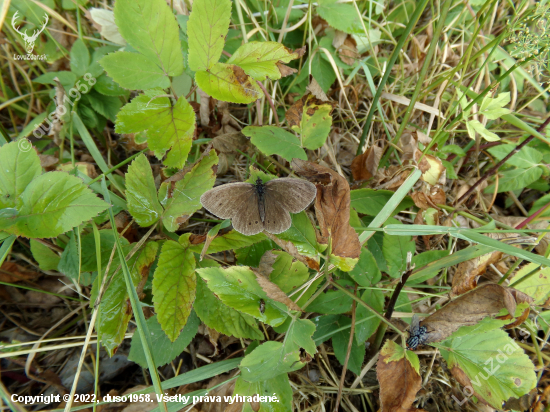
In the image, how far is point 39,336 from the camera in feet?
6.45

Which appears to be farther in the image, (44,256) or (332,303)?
(44,256)

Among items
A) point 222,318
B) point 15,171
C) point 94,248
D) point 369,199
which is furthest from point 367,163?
point 15,171

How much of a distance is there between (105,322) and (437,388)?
5.97ft

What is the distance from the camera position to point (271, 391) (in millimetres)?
1421

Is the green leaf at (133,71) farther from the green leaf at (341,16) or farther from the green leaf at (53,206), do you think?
the green leaf at (341,16)

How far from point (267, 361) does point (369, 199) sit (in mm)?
1009

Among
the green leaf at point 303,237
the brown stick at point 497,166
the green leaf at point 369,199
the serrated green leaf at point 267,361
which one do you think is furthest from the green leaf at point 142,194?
the brown stick at point 497,166

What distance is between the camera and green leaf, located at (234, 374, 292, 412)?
54.8 inches

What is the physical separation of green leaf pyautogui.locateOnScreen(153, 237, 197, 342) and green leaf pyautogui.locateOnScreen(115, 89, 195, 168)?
424 millimetres

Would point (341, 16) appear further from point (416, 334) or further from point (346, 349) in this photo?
point (346, 349)

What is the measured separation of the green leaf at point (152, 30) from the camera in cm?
146

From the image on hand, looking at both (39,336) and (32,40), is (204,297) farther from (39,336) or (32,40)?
(32,40)

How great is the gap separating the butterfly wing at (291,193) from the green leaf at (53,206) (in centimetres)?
76

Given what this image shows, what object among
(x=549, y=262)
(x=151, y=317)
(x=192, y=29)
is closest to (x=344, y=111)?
(x=192, y=29)
